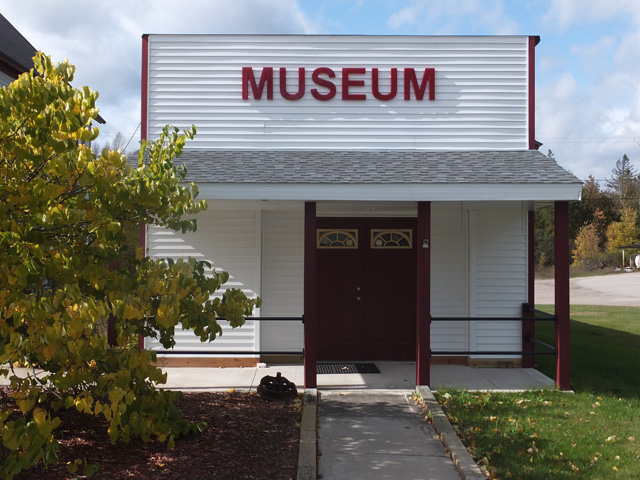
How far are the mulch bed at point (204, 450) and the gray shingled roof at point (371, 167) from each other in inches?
115

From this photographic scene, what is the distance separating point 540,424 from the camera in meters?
6.50

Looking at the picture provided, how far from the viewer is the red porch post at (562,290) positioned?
7801 mm

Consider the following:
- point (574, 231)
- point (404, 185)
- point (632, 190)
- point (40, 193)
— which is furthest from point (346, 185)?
point (632, 190)

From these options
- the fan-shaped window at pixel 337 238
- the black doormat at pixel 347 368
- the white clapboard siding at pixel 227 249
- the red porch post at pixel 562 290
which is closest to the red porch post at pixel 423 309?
the black doormat at pixel 347 368

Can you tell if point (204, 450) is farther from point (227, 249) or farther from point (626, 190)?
point (626, 190)

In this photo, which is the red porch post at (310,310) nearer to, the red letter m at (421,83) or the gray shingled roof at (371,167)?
the gray shingled roof at (371,167)

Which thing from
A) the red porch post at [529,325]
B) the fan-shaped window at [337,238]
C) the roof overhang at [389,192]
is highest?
the roof overhang at [389,192]

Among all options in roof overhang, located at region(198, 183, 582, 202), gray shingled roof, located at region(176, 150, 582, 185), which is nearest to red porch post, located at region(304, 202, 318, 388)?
roof overhang, located at region(198, 183, 582, 202)

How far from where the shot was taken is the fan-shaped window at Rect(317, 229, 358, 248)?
32.4ft

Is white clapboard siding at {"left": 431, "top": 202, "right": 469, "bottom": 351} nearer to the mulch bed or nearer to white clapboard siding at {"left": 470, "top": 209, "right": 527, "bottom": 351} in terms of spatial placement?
white clapboard siding at {"left": 470, "top": 209, "right": 527, "bottom": 351}

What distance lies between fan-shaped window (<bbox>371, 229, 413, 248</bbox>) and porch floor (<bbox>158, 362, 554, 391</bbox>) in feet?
6.33

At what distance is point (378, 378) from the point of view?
28.1 feet

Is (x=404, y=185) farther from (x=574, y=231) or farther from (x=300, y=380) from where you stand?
(x=574, y=231)

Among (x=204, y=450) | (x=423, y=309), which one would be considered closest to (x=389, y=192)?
(x=423, y=309)
